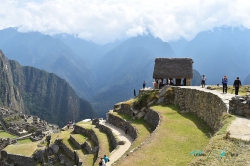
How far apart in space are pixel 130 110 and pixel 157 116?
879cm

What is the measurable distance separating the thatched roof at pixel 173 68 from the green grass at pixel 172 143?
1709 cm

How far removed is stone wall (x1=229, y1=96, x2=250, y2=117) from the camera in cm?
1487

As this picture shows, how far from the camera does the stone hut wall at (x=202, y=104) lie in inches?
680

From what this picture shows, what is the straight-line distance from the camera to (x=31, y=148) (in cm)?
3956

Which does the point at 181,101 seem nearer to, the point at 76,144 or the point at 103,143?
the point at 103,143

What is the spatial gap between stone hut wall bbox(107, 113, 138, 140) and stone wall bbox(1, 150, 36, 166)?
449 inches

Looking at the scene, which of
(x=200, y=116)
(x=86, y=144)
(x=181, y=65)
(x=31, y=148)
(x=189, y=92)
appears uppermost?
(x=181, y=65)

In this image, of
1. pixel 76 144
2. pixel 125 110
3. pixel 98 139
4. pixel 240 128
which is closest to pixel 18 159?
A: pixel 76 144

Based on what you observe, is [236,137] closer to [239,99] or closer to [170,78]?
[239,99]

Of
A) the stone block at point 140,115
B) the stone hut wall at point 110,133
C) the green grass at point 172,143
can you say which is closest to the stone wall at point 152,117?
the stone block at point 140,115

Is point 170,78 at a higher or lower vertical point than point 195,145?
higher

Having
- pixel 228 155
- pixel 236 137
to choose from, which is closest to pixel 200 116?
pixel 236 137

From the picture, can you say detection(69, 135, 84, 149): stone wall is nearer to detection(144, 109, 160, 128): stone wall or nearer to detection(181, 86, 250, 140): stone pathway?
detection(144, 109, 160, 128): stone wall

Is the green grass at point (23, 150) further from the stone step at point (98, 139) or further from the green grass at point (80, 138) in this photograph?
the green grass at point (80, 138)
